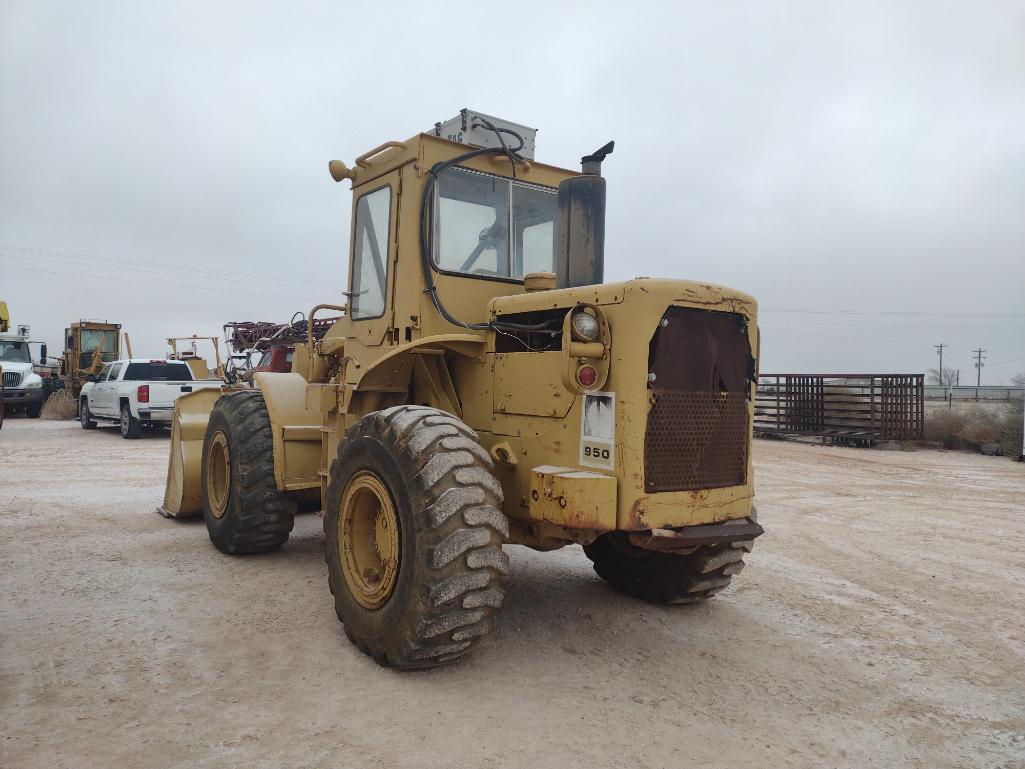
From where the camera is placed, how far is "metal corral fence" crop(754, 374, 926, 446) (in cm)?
1803

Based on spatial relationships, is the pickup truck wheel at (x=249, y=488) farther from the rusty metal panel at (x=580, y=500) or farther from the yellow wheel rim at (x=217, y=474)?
the rusty metal panel at (x=580, y=500)

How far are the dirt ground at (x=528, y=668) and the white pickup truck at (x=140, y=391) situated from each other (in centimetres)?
932

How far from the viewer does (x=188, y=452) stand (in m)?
7.17

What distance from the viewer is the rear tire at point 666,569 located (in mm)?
4656

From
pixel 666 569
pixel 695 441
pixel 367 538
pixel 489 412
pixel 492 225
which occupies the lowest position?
pixel 666 569

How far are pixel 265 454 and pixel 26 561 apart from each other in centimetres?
206

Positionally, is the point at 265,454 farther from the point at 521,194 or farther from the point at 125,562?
the point at 521,194

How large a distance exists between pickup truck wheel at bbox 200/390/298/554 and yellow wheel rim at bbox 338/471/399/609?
68.8 inches

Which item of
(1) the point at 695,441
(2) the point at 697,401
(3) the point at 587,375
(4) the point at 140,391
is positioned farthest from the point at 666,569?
(4) the point at 140,391

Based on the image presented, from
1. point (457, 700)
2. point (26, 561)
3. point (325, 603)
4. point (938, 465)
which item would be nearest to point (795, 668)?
point (457, 700)

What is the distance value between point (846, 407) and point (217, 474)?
16926 millimetres

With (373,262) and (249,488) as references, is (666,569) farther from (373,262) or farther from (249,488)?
(249,488)

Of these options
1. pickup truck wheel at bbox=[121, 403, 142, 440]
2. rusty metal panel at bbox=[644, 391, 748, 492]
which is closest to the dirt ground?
rusty metal panel at bbox=[644, 391, 748, 492]

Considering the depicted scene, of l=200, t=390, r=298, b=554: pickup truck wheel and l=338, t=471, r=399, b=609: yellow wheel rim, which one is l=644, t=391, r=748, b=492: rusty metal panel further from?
l=200, t=390, r=298, b=554: pickup truck wheel
